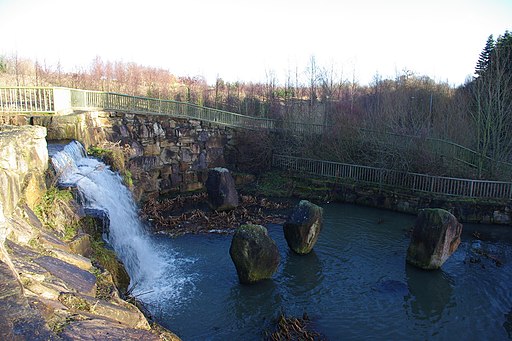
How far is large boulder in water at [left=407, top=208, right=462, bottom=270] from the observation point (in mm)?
11656

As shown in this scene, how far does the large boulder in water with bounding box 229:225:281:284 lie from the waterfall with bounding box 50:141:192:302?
5.47ft

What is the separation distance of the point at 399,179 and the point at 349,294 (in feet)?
35.4

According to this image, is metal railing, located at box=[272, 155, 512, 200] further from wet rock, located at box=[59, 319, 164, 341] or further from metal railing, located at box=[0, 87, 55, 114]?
wet rock, located at box=[59, 319, 164, 341]

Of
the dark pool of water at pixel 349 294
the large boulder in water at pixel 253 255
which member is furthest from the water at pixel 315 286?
the large boulder in water at pixel 253 255

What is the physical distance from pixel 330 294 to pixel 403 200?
984cm

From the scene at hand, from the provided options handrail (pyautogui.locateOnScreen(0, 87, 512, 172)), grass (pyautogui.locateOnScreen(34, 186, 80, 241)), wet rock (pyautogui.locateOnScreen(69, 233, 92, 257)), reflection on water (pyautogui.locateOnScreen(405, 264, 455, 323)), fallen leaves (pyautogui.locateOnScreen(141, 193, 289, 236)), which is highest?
handrail (pyautogui.locateOnScreen(0, 87, 512, 172))

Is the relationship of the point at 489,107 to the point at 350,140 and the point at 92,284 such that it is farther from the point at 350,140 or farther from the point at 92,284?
the point at 92,284

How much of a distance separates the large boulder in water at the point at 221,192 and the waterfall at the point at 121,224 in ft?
15.2

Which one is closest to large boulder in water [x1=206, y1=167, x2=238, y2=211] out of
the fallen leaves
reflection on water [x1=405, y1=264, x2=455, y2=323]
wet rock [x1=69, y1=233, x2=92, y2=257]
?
the fallen leaves

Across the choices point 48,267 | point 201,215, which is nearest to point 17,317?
point 48,267

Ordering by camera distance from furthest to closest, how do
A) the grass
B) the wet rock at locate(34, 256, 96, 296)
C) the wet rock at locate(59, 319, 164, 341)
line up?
the grass → the wet rock at locate(34, 256, 96, 296) → the wet rock at locate(59, 319, 164, 341)

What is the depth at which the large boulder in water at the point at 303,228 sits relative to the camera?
12891 millimetres

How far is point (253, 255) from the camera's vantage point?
1063cm

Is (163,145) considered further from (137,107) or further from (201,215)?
(201,215)
